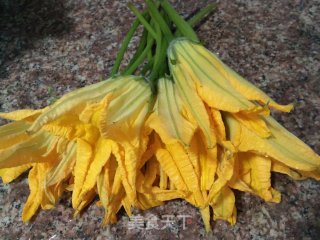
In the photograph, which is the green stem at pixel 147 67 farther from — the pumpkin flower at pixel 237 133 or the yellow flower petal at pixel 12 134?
the yellow flower petal at pixel 12 134

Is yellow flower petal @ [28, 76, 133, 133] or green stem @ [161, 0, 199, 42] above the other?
yellow flower petal @ [28, 76, 133, 133]

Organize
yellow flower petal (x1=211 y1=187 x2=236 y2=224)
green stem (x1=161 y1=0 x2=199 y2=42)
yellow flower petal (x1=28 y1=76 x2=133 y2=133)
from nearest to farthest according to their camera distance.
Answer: yellow flower petal (x1=28 y1=76 x2=133 y2=133) < yellow flower petal (x1=211 y1=187 x2=236 y2=224) < green stem (x1=161 y1=0 x2=199 y2=42)

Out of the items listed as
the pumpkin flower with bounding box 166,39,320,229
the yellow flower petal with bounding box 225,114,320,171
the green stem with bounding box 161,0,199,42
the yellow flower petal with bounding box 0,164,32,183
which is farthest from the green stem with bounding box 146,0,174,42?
the yellow flower petal with bounding box 0,164,32,183

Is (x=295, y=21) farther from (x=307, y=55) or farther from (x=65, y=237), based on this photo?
(x=65, y=237)

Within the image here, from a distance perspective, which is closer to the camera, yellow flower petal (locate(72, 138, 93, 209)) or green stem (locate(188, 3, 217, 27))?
yellow flower petal (locate(72, 138, 93, 209))

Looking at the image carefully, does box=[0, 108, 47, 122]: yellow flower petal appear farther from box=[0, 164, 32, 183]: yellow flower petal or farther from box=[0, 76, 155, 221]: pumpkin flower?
box=[0, 164, 32, 183]: yellow flower petal

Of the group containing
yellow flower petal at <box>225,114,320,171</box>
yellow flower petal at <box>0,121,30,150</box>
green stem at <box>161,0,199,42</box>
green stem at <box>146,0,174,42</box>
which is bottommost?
yellow flower petal at <box>225,114,320,171</box>

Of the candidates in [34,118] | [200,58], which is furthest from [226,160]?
[34,118]

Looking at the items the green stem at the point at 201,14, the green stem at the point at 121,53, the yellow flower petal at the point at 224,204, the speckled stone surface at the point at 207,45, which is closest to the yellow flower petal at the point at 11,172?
the speckled stone surface at the point at 207,45

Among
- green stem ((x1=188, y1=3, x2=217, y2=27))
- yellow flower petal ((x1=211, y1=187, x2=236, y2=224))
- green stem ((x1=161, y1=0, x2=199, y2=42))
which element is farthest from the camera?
green stem ((x1=188, y1=3, x2=217, y2=27))
